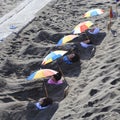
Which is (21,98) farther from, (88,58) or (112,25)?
(112,25)

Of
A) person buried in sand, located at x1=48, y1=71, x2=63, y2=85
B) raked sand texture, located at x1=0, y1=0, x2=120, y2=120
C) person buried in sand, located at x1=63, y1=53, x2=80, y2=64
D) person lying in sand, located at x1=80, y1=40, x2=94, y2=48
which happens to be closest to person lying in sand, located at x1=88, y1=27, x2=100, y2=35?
raked sand texture, located at x1=0, y1=0, x2=120, y2=120

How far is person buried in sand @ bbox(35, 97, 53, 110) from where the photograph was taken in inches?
306

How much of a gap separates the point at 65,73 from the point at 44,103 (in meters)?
1.71

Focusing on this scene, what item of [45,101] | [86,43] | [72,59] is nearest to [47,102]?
[45,101]

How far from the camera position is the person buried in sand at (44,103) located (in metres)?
7.76

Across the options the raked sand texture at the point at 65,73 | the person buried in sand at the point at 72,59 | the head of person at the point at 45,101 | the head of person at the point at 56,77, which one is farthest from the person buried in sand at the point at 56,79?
the person buried in sand at the point at 72,59

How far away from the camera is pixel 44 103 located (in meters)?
7.79

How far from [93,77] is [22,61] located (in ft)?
8.26

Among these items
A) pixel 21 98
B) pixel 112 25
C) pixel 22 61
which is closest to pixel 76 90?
pixel 21 98

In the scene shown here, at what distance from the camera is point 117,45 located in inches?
378

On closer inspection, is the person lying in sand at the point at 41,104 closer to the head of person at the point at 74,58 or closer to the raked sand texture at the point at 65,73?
the raked sand texture at the point at 65,73

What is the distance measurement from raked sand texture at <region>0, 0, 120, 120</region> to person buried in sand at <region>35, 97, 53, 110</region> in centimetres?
9

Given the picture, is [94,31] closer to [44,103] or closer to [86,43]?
[86,43]

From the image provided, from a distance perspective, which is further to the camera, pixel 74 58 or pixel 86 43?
pixel 86 43
